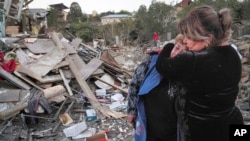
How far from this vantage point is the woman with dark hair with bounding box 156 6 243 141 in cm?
162

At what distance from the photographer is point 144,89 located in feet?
6.51

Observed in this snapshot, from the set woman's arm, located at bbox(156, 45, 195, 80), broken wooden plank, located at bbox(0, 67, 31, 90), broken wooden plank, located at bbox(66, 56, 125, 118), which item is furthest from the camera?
broken wooden plank, located at bbox(0, 67, 31, 90)

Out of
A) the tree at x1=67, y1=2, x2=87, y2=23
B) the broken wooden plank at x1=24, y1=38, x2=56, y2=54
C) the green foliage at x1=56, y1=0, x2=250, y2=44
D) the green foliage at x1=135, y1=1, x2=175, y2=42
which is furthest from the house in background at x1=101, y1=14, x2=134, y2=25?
the broken wooden plank at x1=24, y1=38, x2=56, y2=54

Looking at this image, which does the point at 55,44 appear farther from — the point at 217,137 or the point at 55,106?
the point at 217,137

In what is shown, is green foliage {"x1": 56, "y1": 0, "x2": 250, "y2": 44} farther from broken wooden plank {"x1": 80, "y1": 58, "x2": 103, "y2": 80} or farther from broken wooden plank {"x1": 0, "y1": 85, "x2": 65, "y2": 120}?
broken wooden plank {"x1": 0, "y1": 85, "x2": 65, "y2": 120}

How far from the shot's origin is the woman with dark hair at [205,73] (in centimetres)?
162

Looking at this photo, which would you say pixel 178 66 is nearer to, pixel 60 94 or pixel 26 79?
pixel 60 94

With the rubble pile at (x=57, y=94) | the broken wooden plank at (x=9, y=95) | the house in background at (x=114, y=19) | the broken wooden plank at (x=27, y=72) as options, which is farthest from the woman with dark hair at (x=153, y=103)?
the house in background at (x=114, y=19)

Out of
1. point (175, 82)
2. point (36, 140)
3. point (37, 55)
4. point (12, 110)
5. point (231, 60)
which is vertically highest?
point (231, 60)

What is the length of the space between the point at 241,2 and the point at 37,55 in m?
15.5

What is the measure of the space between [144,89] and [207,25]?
0.62m

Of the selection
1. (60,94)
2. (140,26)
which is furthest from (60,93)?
(140,26)

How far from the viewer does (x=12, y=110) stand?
4949mm

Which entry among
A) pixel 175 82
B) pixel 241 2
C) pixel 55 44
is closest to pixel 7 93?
pixel 55 44
